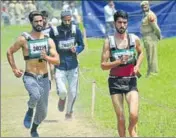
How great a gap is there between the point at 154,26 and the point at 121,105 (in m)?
7.94

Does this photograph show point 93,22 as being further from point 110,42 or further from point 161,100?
point 110,42

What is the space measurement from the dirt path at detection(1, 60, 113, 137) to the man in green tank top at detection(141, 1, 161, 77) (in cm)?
322

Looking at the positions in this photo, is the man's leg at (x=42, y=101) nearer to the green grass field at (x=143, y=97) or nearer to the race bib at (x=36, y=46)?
the race bib at (x=36, y=46)

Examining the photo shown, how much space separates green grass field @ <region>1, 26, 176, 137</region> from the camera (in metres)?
11.2

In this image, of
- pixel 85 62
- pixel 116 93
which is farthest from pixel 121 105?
pixel 85 62

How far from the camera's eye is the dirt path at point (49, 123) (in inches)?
436

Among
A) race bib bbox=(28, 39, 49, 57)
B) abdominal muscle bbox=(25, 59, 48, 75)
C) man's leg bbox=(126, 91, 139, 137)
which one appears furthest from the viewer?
abdominal muscle bbox=(25, 59, 48, 75)

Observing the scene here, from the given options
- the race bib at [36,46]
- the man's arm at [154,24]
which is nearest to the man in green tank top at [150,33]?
the man's arm at [154,24]

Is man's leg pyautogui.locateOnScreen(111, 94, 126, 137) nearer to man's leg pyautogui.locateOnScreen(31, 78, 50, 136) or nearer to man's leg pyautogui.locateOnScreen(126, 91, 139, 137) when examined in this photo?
man's leg pyautogui.locateOnScreen(126, 91, 139, 137)

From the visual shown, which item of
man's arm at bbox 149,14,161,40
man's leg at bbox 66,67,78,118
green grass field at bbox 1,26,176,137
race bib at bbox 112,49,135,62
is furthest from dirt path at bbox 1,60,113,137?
man's arm at bbox 149,14,161,40

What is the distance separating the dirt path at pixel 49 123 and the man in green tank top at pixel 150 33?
3.22 m

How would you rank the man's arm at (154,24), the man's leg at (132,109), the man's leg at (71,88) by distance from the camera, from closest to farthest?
1. the man's leg at (132,109)
2. the man's leg at (71,88)
3. the man's arm at (154,24)

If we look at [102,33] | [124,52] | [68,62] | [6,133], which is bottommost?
[102,33]

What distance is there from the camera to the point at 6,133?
11352 mm
